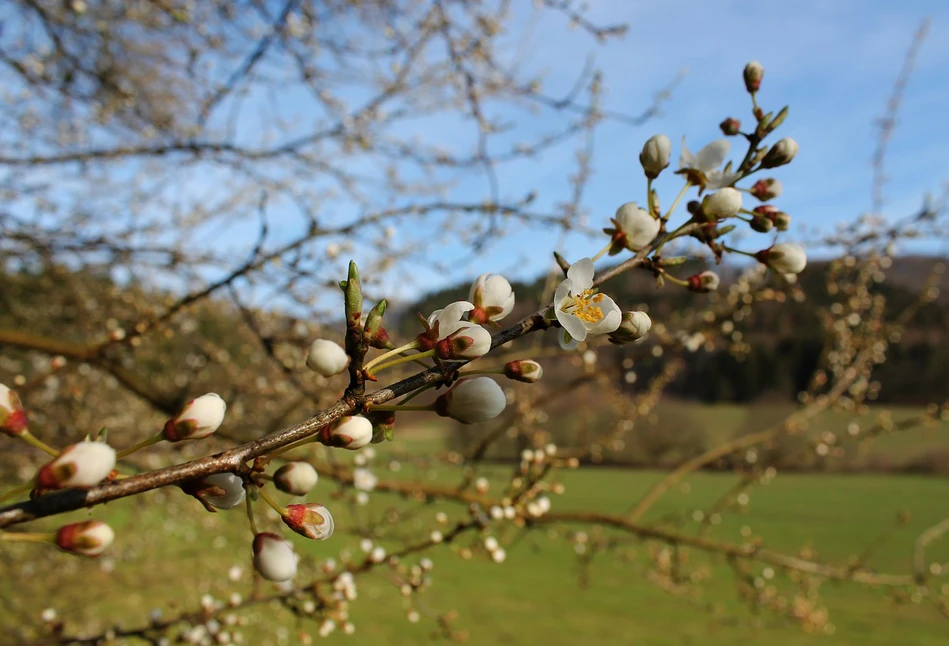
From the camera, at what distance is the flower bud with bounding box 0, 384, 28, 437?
369 millimetres

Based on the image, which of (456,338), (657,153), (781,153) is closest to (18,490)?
(456,338)

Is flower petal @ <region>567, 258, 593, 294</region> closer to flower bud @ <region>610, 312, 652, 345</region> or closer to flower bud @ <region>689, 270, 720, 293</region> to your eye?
flower bud @ <region>610, 312, 652, 345</region>

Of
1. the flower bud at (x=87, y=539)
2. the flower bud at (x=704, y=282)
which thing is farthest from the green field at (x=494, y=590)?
the flower bud at (x=87, y=539)

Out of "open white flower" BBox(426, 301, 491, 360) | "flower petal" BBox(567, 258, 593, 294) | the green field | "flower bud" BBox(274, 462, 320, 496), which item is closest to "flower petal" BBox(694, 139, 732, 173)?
"flower petal" BBox(567, 258, 593, 294)

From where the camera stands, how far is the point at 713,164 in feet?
1.91

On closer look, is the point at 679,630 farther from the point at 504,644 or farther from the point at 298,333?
the point at 298,333

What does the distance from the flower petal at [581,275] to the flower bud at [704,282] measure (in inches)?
5.9

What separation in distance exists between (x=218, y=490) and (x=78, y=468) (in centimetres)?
9

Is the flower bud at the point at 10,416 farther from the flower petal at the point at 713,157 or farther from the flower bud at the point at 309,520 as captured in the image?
the flower petal at the point at 713,157

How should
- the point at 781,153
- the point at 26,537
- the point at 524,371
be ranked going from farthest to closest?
the point at 781,153 → the point at 524,371 → the point at 26,537

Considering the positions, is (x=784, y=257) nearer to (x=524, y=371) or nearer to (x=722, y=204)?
(x=722, y=204)

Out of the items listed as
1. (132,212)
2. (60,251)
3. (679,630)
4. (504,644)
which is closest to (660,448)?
(679,630)

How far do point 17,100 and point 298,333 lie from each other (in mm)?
2375

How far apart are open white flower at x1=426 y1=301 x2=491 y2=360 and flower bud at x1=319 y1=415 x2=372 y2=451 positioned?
68 millimetres
